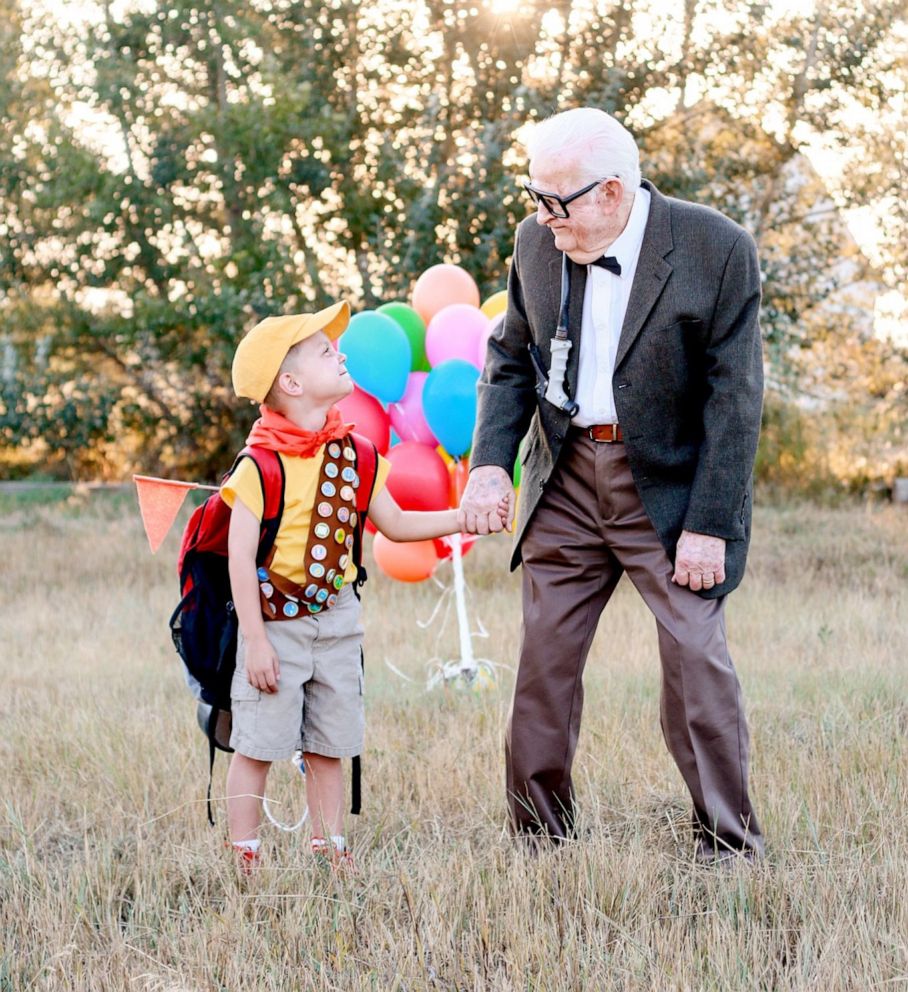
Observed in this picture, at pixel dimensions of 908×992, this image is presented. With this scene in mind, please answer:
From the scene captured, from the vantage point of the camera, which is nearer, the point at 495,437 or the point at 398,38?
the point at 495,437

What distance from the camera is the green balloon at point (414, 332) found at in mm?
6109

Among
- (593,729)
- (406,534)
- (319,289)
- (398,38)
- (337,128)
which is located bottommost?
(593,729)

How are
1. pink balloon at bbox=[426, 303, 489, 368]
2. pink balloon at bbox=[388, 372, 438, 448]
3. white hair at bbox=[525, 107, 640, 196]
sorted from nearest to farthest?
white hair at bbox=[525, 107, 640, 196] < pink balloon at bbox=[426, 303, 489, 368] < pink balloon at bbox=[388, 372, 438, 448]

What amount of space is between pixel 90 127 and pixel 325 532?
36.4 feet

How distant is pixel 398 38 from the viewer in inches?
538

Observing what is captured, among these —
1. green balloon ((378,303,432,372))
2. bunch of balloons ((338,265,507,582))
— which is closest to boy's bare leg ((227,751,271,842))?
bunch of balloons ((338,265,507,582))

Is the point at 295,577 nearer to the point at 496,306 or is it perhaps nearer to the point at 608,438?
the point at 608,438

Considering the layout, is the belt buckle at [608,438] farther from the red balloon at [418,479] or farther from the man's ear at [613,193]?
the red balloon at [418,479]

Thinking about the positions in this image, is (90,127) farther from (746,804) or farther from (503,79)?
(746,804)

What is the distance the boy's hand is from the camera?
3396 mm

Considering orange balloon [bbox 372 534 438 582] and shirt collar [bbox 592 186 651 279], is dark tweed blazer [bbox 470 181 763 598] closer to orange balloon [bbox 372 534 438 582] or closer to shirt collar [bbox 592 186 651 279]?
shirt collar [bbox 592 186 651 279]

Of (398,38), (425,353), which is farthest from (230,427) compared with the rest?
(425,353)

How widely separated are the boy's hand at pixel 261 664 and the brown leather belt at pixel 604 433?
1073 mm

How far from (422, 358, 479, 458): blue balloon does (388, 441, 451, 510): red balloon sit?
0.45ft
